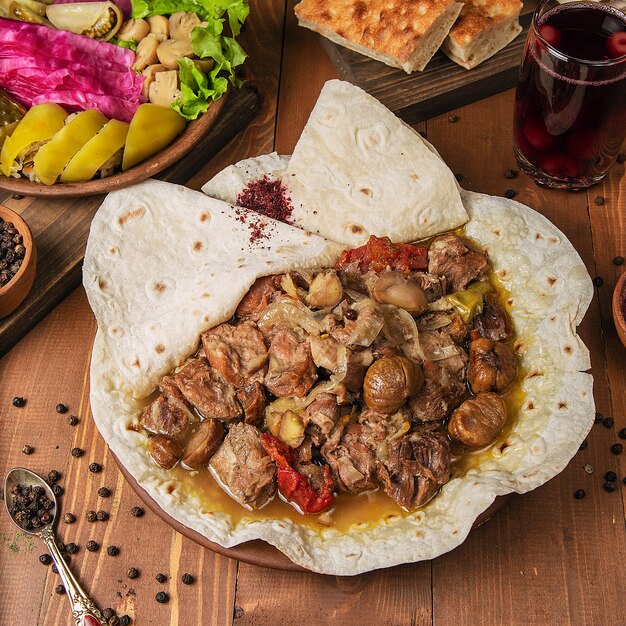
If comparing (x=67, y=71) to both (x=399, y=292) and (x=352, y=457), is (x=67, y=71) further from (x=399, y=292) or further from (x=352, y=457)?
(x=352, y=457)

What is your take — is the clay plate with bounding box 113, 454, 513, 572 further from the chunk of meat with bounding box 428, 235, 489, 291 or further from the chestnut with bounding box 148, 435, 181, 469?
the chunk of meat with bounding box 428, 235, 489, 291

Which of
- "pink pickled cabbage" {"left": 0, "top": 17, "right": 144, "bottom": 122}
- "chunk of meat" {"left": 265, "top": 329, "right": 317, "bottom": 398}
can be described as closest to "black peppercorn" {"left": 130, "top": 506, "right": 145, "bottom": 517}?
"chunk of meat" {"left": 265, "top": 329, "right": 317, "bottom": 398}

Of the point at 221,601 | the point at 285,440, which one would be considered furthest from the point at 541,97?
the point at 221,601

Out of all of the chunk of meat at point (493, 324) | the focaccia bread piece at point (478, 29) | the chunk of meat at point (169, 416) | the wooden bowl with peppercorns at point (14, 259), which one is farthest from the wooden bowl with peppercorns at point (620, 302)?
the wooden bowl with peppercorns at point (14, 259)

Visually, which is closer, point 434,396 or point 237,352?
point 434,396

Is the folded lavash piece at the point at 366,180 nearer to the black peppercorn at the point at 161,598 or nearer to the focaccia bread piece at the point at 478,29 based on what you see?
the focaccia bread piece at the point at 478,29

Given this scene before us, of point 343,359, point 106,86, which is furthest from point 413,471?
point 106,86
